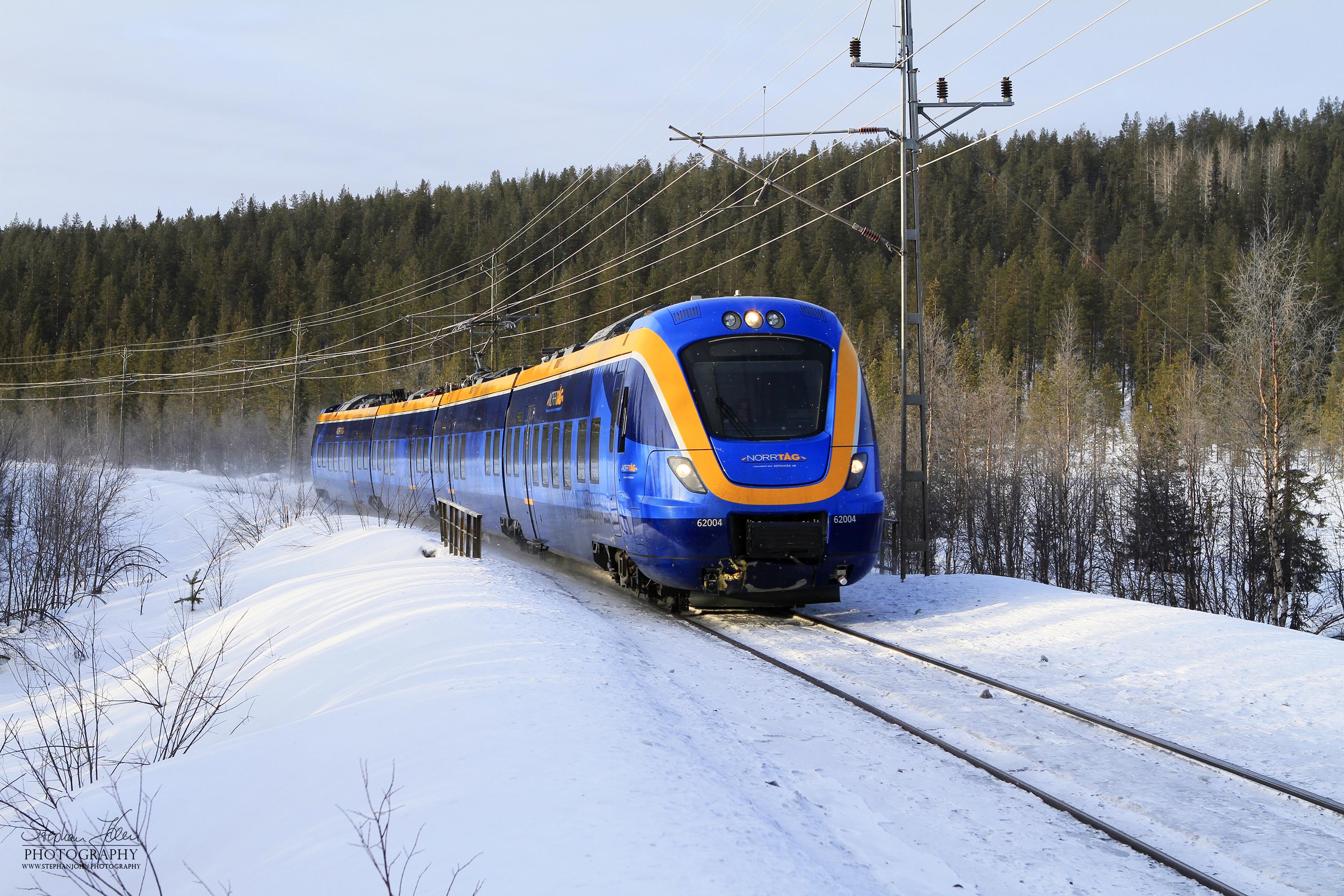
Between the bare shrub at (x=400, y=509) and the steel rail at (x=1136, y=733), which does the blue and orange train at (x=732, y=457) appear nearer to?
the steel rail at (x=1136, y=733)

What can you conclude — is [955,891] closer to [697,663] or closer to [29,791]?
[697,663]

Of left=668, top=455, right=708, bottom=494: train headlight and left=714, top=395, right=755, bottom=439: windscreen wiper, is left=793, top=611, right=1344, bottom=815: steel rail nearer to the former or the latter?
left=668, top=455, right=708, bottom=494: train headlight

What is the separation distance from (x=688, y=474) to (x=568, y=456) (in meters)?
4.05

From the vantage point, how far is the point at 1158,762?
6344 mm

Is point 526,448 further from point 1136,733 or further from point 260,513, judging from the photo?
point 260,513

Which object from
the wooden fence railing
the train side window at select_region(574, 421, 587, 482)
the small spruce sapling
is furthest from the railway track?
the small spruce sapling

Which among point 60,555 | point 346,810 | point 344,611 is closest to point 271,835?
point 346,810

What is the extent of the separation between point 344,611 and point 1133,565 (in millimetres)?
27425

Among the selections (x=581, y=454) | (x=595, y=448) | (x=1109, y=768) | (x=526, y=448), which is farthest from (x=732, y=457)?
(x=526, y=448)

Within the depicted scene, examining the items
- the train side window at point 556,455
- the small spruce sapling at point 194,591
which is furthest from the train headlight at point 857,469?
the small spruce sapling at point 194,591

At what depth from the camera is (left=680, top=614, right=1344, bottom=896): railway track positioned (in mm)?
4863

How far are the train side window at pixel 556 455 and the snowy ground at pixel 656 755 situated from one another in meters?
3.69

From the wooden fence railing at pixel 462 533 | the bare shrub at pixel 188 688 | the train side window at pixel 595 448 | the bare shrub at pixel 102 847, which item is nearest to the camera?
the bare shrub at pixel 102 847

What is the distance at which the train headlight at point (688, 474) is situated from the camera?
1107 cm
